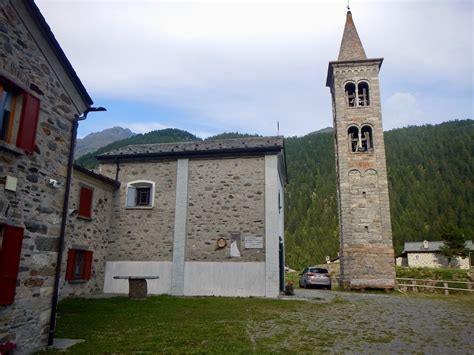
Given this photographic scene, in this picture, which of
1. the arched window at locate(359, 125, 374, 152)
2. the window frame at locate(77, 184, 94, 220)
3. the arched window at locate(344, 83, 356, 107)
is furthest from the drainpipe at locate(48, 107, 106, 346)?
the arched window at locate(344, 83, 356, 107)

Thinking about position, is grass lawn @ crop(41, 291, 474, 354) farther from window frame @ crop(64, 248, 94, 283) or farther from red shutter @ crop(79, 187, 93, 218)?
red shutter @ crop(79, 187, 93, 218)

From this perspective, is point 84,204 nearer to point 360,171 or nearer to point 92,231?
point 92,231

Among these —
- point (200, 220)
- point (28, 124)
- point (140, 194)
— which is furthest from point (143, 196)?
point (28, 124)

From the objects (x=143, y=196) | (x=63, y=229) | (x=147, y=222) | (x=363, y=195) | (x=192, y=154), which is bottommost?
(x=63, y=229)

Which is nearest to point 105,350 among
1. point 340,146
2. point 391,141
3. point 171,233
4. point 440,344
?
point 440,344

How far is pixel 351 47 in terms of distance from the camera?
2650 cm

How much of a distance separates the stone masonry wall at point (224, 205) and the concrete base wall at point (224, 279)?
0.29m

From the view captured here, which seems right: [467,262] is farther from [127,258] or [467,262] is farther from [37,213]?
[37,213]

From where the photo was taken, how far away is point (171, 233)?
15.5 metres

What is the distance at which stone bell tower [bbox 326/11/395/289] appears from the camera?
71.1 ft

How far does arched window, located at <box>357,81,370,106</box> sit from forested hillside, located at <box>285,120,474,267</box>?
34.9m

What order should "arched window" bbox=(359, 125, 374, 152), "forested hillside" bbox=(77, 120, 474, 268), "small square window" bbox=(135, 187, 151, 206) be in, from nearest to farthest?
1. "small square window" bbox=(135, 187, 151, 206)
2. "arched window" bbox=(359, 125, 374, 152)
3. "forested hillside" bbox=(77, 120, 474, 268)

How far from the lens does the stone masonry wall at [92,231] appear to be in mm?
13258

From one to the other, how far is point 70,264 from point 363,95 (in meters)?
21.5
